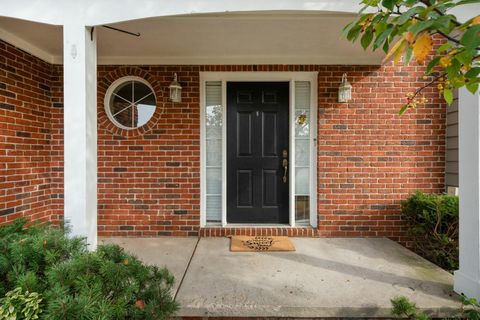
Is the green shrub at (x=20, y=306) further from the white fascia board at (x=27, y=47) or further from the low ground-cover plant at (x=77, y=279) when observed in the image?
the white fascia board at (x=27, y=47)

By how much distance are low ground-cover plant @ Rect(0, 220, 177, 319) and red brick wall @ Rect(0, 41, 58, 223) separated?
1866 millimetres

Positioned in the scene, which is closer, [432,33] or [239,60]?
[432,33]

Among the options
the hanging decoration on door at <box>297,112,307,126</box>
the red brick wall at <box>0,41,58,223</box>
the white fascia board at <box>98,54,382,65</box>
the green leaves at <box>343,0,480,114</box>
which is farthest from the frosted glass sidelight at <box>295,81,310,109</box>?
the red brick wall at <box>0,41,58,223</box>

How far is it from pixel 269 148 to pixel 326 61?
142cm

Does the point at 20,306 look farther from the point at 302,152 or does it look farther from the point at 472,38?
the point at 302,152

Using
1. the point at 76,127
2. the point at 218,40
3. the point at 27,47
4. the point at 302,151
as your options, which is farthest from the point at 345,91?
the point at 27,47

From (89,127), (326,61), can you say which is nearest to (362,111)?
(326,61)

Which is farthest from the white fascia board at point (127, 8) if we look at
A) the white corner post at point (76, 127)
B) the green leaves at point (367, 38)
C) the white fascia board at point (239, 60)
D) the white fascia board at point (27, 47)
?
the white fascia board at point (239, 60)

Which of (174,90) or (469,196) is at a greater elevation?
(174,90)

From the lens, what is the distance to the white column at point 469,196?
2211 millimetres

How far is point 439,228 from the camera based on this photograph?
338cm

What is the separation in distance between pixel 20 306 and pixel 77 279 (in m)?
0.24

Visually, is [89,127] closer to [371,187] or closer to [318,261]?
[318,261]

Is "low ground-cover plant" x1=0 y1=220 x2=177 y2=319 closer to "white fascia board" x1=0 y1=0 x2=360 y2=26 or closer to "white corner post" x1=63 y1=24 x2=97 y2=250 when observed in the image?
"white corner post" x1=63 y1=24 x2=97 y2=250
